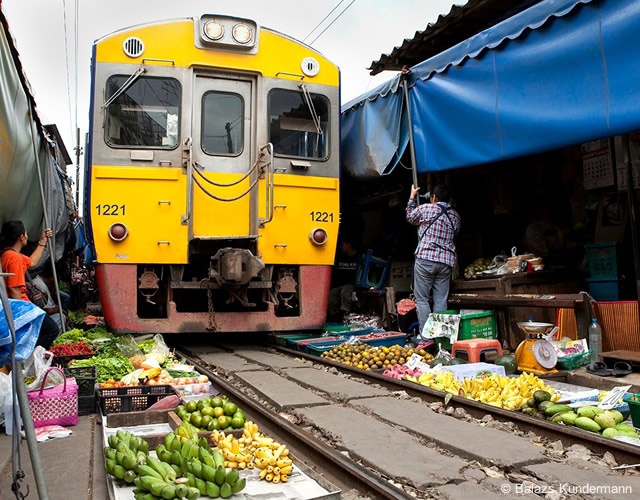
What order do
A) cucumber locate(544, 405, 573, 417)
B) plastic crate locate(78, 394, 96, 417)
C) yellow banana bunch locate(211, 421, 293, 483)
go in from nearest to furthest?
yellow banana bunch locate(211, 421, 293, 483) → cucumber locate(544, 405, 573, 417) → plastic crate locate(78, 394, 96, 417)

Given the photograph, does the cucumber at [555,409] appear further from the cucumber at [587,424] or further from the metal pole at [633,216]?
the metal pole at [633,216]

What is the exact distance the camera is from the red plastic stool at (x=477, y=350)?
571cm

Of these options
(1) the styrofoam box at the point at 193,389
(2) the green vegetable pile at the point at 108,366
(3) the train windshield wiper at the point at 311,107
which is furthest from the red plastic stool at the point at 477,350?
(3) the train windshield wiper at the point at 311,107

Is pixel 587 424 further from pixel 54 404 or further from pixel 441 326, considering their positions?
pixel 54 404

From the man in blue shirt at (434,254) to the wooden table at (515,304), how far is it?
0.23 m

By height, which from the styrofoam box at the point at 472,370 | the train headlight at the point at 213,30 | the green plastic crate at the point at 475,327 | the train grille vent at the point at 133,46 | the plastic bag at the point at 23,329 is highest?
the train headlight at the point at 213,30

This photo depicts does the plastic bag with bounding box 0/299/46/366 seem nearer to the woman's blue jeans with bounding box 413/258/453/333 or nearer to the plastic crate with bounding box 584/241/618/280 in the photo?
the woman's blue jeans with bounding box 413/258/453/333

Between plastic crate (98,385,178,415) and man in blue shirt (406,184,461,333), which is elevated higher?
man in blue shirt (406,184,461,333)

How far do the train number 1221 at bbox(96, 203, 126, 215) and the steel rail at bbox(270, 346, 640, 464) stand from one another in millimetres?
3419

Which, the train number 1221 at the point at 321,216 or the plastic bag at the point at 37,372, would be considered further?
the train number 1221 at the point at 321,216

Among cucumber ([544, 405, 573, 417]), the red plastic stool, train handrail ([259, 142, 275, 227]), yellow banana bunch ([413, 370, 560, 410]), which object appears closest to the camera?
cucumber ([544, 405, 573, 417])

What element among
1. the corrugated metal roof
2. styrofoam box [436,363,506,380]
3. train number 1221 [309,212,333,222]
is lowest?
styrofoam box [436,363,506,380]

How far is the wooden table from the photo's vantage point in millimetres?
5402

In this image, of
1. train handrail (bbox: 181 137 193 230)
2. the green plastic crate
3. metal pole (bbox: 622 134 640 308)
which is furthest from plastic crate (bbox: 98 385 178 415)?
metal pole (bbox: 622 134 640 308)
